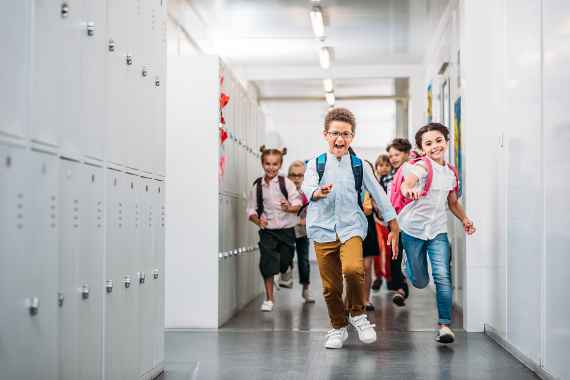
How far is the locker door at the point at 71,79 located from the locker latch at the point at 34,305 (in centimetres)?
59

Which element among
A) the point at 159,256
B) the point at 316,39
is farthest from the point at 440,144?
the point at 316,39

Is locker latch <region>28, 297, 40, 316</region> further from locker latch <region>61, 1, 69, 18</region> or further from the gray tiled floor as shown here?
the gray tiled floor

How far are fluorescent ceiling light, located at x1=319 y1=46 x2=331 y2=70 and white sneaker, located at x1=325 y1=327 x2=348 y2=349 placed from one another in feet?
23.8

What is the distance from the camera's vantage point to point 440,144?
599 centimetres

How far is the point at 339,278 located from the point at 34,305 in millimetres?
3214

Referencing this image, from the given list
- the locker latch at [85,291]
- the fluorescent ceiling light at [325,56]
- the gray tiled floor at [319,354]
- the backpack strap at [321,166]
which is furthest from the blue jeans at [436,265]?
the fluorescent ceiling light at [325,56]

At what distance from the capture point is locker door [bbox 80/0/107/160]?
3.31 m

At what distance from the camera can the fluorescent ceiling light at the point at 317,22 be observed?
32.9 ft

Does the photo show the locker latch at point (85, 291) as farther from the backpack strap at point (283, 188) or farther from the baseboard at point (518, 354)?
the backpack strap at point (283, 188)

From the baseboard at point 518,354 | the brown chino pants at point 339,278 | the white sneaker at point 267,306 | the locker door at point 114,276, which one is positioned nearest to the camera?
the locker door at point 114,276

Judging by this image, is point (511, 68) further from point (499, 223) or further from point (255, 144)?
point (255, 144)

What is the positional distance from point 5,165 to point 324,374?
265 cm

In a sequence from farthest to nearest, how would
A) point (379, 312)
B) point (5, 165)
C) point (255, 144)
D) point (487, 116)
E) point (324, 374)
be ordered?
point (255, 144), point (379, 312), point (487, 116), point (324, 374), point (5, 165)

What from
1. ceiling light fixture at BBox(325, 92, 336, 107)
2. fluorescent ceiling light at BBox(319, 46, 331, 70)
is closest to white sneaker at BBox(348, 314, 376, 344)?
fluorescent ceiling light at BBox(319, 46, 331, 70)
